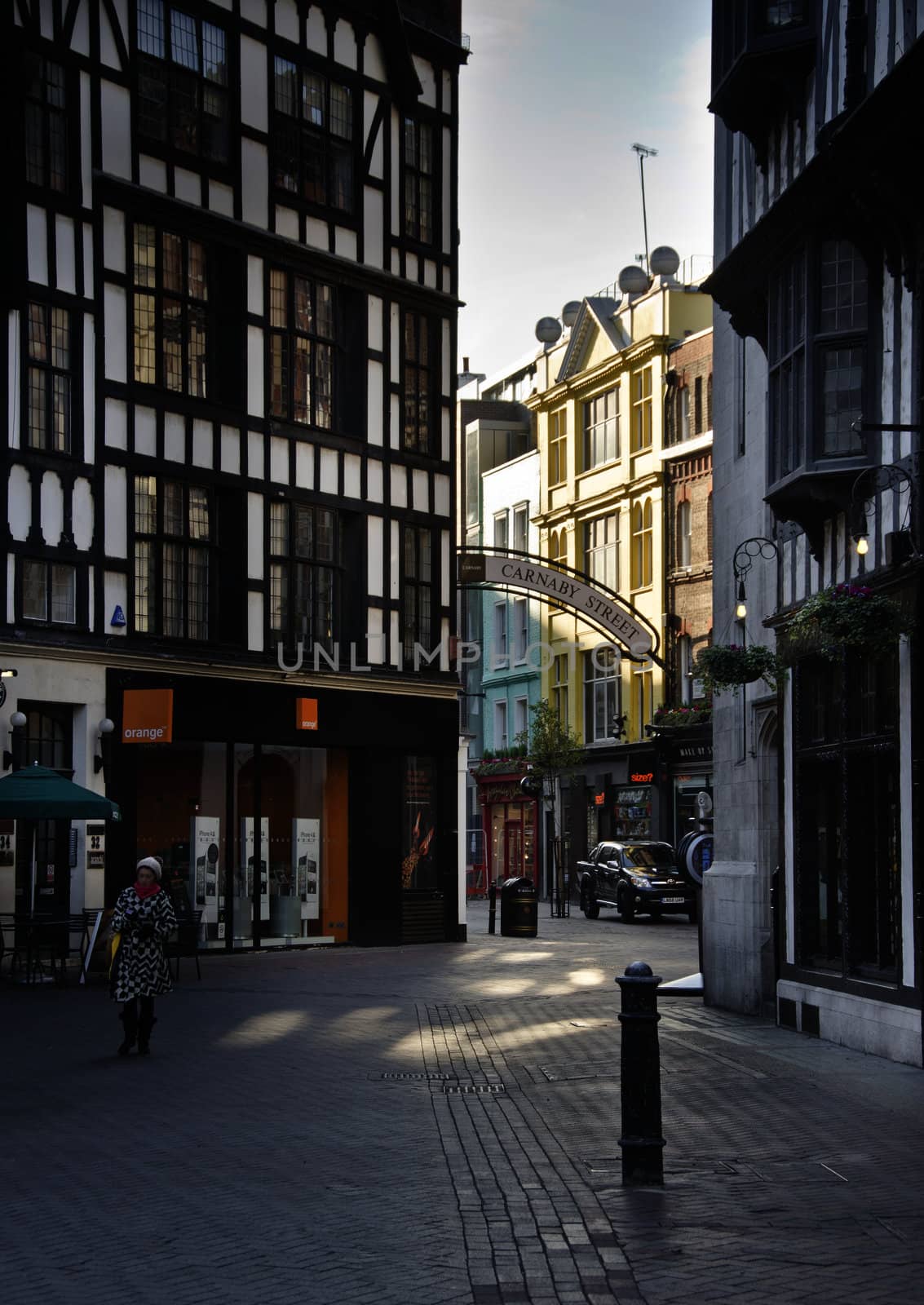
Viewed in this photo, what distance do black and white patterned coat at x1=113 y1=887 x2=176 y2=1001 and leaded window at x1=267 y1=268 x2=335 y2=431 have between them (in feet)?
49.5

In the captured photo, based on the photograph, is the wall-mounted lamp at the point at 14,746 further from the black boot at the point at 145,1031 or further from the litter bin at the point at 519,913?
the litter bin at the point at 519,913

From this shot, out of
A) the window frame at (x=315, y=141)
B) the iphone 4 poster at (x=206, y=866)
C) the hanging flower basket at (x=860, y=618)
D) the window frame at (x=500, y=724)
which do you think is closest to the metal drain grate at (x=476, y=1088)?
the hanging flower basket at (x=860, y=618)

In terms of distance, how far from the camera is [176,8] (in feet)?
93.8

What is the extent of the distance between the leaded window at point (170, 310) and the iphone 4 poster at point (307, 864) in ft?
23.6

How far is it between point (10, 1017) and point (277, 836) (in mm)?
11377

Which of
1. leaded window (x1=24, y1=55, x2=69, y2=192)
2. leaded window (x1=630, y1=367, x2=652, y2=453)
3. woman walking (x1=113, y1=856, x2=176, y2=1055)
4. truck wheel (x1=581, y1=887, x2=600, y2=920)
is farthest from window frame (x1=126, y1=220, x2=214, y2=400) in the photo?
leaded window (x1=630, y1=367, x2=652, y2=453)

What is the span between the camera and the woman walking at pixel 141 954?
15.4 m

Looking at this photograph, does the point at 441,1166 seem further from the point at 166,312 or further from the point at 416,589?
the point at 416,589

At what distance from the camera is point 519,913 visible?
112 feet

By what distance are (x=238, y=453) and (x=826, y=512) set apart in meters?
14.4

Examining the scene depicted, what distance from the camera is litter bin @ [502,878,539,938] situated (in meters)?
34.1

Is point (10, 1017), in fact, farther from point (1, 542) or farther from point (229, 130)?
point (229, 130)

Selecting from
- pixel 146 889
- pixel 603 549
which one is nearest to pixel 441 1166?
pixel 146 889

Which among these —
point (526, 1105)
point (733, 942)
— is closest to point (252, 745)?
point (733, 942)
